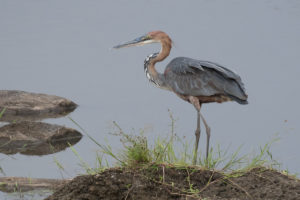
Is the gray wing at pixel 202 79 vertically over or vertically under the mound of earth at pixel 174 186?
over

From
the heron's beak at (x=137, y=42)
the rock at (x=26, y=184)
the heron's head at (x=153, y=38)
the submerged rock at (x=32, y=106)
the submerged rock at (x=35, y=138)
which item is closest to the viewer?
the rock at (x=26, y=184)

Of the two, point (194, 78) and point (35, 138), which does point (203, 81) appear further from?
point (35, 138)

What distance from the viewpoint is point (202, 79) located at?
7.40 metres

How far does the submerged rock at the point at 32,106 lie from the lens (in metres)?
9.48

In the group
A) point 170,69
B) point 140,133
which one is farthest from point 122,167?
point 170,69

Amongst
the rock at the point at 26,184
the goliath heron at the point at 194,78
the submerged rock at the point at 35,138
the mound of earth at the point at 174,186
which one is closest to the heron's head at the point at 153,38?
the goliath heron at the point at 194,78

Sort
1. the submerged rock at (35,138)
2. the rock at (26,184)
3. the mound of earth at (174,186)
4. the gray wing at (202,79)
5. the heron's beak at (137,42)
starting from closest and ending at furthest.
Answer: the mound of earth at (174,186) < the rock at (26,184) < the gray wing at (202,79) < the heron's beak at (137,42) < the submerged rock at (35,138)

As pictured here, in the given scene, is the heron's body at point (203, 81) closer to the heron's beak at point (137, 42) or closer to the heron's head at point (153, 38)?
the heron's head at point (153, 38)

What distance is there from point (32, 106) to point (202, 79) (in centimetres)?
318

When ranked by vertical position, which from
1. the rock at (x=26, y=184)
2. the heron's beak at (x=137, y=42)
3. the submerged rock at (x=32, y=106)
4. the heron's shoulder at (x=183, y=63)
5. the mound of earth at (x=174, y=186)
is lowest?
the rock at (x=26, y=184)

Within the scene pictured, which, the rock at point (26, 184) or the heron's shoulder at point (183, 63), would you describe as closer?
the rock at point (26, 184)

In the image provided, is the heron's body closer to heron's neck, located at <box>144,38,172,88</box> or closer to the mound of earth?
heron's neck, located at <box>144,38,172,88</box>

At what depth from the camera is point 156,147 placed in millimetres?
6129

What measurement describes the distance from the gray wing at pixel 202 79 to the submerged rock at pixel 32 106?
243cm
